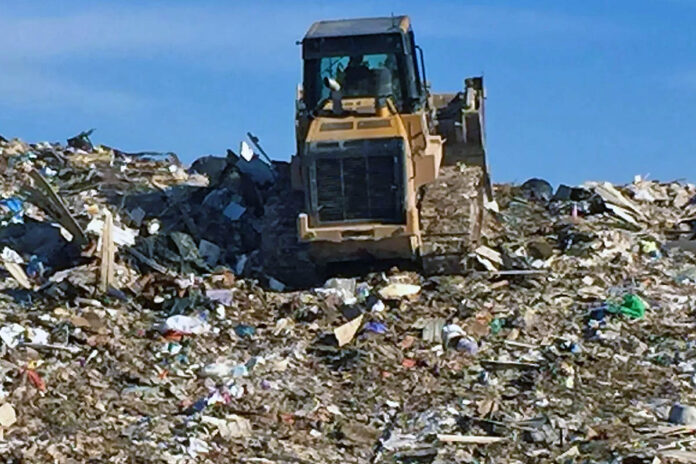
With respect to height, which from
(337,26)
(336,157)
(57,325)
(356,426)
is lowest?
(356,426)

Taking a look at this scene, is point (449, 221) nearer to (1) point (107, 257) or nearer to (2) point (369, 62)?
(2) point (369, 62)

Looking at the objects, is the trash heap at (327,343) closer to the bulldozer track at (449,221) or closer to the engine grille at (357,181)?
the bulldozer track at (449,221)

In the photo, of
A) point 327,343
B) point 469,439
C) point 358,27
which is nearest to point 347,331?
point 327,343

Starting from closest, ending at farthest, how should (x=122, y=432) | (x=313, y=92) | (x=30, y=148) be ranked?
(x=122, y=432)
(x=313, y=92)
(x=30, y=148)

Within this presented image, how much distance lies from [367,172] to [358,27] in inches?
69.3

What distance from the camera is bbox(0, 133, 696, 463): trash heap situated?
8.20 meters

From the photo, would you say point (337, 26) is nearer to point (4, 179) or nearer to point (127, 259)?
point (127, 259)

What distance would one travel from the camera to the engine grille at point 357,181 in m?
11.8

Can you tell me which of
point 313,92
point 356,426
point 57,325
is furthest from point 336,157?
point 356,426

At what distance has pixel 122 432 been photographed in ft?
26.7

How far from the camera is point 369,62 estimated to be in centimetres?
1270

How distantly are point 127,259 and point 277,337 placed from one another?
7.67 feet

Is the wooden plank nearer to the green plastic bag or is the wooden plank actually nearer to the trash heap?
the trash heap

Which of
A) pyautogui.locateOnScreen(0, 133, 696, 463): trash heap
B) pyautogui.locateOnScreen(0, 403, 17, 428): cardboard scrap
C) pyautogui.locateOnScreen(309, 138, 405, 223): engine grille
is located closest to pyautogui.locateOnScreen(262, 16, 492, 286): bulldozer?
pyautogui.locateOnScreen(309, 138, 405, 223): engine grille
